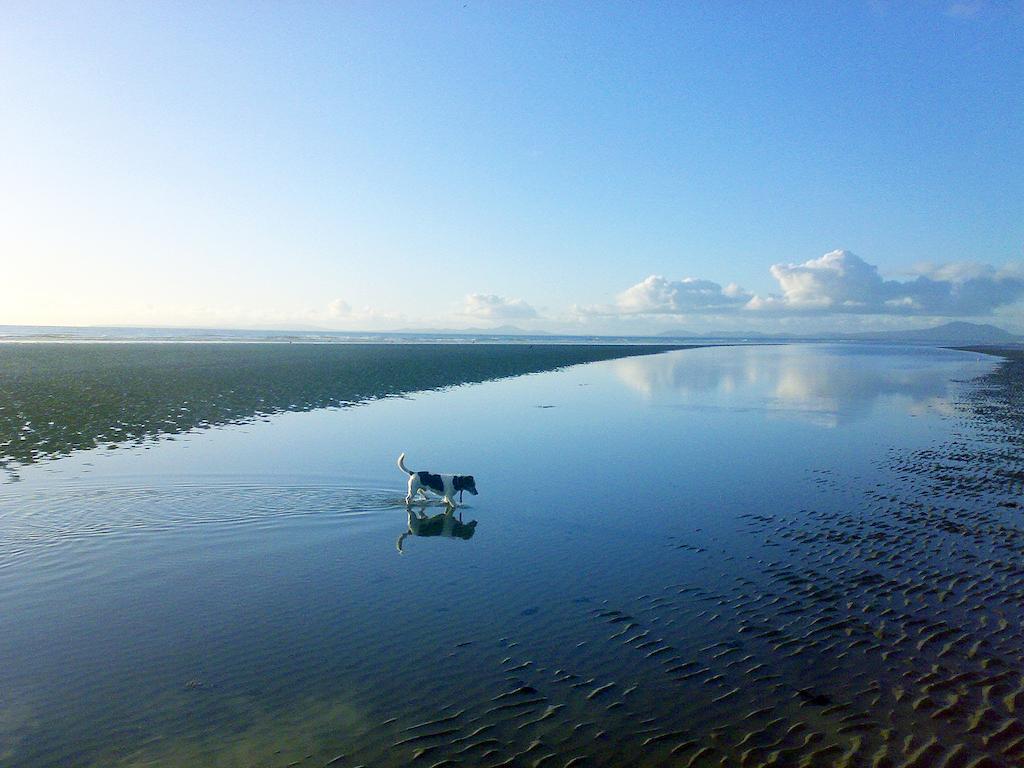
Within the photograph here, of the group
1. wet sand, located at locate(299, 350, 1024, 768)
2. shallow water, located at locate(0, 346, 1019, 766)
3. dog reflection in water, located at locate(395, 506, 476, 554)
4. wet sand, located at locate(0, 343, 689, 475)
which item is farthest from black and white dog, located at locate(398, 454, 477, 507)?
wet sand, located at locate(0, 343, 689, 475)

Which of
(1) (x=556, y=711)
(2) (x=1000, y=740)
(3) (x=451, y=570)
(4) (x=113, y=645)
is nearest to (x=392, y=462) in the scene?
(3) (x=451, y=570)

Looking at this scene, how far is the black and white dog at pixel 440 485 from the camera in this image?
648 inches

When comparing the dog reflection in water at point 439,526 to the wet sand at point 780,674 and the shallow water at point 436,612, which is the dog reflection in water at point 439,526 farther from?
the wet sand at point 780,674

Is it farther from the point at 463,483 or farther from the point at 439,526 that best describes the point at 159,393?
the point at 439,526

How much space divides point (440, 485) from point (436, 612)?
6.10m

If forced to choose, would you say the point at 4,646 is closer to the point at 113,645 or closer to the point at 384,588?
the point at 113,645

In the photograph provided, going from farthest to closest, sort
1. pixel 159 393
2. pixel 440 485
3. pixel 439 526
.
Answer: pixel 159 393 < pixel 440 485 < pixel 439 526

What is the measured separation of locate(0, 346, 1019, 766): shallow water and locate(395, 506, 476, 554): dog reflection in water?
23 cm

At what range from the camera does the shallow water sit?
725 cm

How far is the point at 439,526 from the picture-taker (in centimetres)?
1532

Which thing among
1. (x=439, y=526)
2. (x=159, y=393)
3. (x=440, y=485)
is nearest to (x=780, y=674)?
(x=439, y=526)

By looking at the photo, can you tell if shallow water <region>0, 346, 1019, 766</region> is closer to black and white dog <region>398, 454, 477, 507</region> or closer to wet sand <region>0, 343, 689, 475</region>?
black and white dog <region>398, 454, 477, 507</region>

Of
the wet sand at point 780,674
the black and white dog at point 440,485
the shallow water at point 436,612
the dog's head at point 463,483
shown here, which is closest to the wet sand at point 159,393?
the shallow water at point 436,612

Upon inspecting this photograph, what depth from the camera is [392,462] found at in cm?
2170
